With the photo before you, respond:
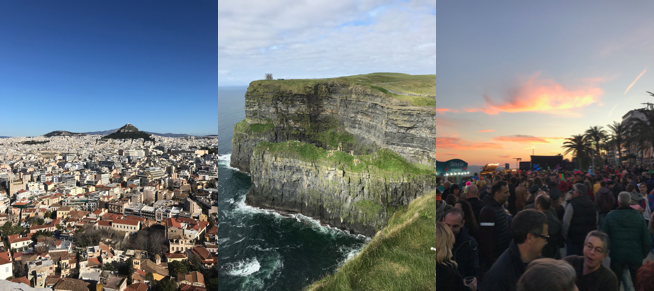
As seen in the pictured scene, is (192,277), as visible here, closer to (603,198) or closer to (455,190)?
(455,190)

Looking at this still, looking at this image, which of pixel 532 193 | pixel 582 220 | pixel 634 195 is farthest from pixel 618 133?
pixel 532 193

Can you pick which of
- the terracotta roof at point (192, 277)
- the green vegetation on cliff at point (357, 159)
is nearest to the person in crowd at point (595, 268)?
the terracotta roof at point (192, 277)

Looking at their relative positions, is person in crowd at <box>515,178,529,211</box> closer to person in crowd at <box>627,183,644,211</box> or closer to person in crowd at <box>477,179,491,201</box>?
person in crowd at <box>477,179,491,201</box>

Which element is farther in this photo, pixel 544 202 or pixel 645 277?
pixel 544 202

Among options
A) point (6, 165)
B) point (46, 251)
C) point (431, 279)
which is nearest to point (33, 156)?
point (6, 165)

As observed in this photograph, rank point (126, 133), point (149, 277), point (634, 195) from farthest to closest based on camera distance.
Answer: point (126, 133)
point (149, 277)
point (634, 195)

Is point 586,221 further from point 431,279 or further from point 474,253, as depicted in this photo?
point 431,279

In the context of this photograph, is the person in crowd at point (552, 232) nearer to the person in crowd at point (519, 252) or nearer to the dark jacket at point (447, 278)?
the person in crowd at point (519, 252)
